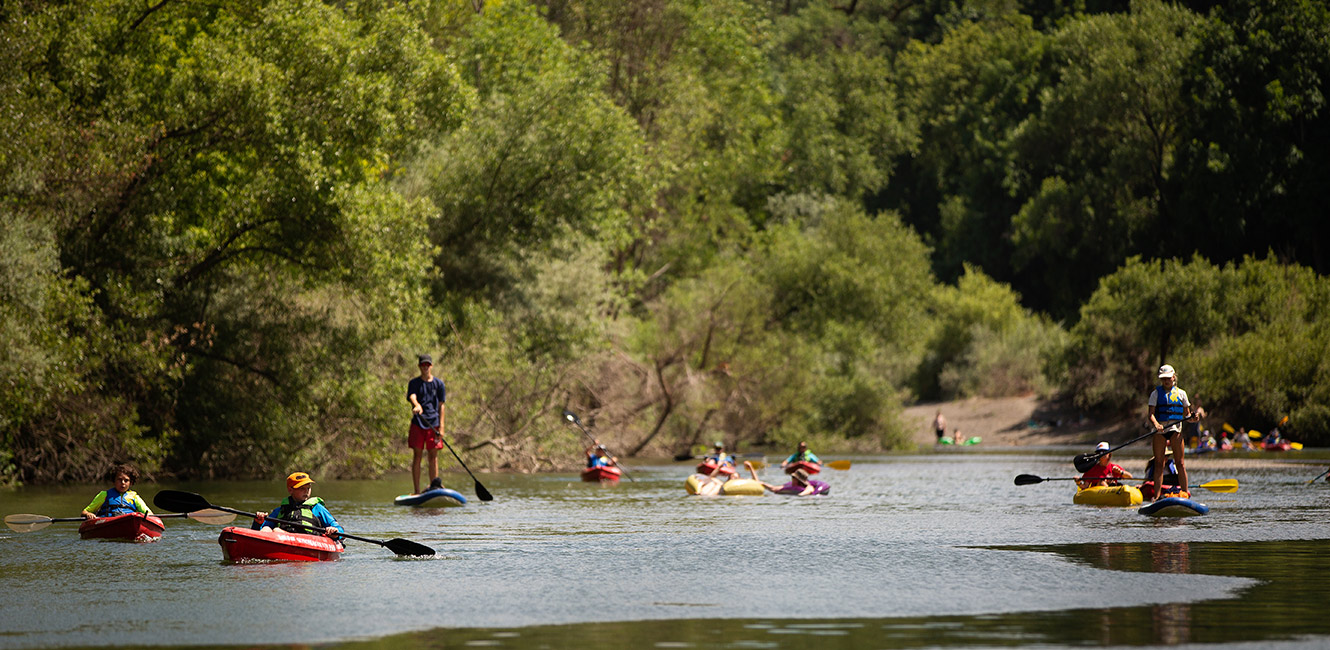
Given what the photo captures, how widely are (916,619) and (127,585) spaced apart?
6699 mm

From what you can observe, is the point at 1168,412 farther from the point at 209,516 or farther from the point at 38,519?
the point at 38,519

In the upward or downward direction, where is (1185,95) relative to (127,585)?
upward

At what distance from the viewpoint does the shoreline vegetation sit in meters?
26.2

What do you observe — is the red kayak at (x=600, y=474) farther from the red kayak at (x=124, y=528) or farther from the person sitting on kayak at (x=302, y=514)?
the person sitting on kayak at (x=302, y=514)

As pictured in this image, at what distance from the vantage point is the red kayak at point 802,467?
27317mm

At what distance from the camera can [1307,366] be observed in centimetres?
4759

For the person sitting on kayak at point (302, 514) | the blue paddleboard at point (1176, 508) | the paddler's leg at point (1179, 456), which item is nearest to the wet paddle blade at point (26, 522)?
the person sitting on kayak at point (302, 514)

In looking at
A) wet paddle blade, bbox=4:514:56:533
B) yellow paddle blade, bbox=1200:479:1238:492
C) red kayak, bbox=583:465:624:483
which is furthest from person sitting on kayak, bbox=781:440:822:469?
wet paddle blade, bbox=4:514:56:533

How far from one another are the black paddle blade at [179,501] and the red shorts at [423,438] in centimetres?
626

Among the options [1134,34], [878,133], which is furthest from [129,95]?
[878,133]

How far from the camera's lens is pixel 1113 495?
21.7m

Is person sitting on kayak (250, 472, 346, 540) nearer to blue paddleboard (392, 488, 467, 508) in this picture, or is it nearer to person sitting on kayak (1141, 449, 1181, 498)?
blue paddleboard (392, 488, 467, 508)

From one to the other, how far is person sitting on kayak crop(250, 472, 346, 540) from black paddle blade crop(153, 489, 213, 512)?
1.22 m

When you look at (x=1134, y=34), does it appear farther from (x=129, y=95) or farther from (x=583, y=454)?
(x=129, y=95)
